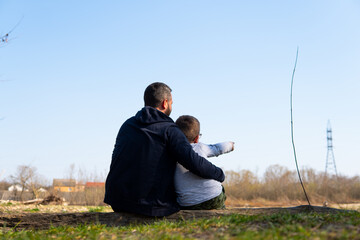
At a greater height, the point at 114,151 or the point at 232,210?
the point at 114,151

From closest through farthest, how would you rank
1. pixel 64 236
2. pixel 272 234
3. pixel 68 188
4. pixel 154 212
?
pixel 272 234
pixel 64 236
pixel 154 212
pixel 68 188

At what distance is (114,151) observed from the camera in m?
4.43

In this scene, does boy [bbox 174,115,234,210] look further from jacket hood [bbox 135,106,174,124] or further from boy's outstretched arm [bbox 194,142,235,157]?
jacket hood [bbox 135,106,174,124]

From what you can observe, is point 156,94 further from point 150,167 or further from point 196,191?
point 196,191

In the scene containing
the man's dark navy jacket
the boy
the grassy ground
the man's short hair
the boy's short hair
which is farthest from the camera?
the boy's short hair

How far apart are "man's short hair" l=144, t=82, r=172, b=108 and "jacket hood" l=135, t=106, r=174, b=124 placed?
152 millimetres

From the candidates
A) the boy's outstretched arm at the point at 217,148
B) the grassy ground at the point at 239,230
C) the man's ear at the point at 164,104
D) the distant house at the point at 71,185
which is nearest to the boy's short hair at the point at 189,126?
the boy's outstretched arm at the point at 217,148

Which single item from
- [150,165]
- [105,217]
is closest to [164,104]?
[150,165]

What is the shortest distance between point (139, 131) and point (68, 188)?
20.1m

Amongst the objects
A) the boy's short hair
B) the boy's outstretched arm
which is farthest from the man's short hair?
the boy's outstretched arm

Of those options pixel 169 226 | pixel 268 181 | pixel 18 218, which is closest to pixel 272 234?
pixel 169 226

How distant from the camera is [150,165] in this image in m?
4.08

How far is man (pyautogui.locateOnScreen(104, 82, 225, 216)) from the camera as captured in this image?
4.04 m

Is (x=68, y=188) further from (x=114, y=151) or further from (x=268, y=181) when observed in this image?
(x=114, y=151)
